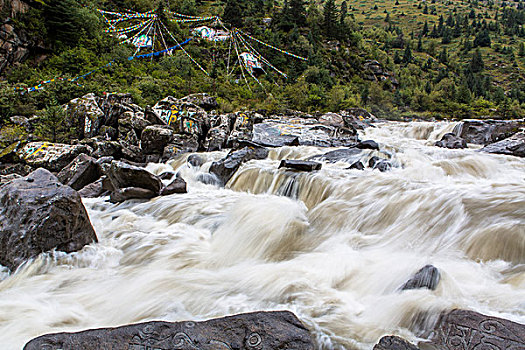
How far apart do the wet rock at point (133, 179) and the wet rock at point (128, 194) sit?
224mm

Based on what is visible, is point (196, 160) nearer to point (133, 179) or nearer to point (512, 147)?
point (133, 179)

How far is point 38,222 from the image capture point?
14.8ft

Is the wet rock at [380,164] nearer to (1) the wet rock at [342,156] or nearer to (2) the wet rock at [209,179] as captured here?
(1) the wet rock at [342,156]

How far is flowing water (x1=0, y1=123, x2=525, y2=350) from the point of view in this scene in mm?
3084

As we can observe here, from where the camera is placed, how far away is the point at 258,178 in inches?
353

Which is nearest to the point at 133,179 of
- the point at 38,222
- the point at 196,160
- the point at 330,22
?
the point at 38,222

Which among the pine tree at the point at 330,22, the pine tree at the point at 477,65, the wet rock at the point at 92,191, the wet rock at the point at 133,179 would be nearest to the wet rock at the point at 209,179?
the wet rock at the point at 133,179

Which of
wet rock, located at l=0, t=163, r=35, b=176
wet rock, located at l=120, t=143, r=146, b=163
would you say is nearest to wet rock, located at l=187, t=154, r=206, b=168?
wet rock, located at l=120, t=143, r=146, b=163

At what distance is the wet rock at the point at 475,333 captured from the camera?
208 centimetres

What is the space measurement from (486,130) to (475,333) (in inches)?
604

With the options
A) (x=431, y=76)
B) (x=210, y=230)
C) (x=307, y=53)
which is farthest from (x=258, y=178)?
(x=431, y=76)

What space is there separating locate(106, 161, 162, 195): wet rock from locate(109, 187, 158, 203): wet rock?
8.8 inches

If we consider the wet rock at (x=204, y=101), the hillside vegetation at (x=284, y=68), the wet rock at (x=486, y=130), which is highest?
the hillside vegetation at (x=284, y=68)

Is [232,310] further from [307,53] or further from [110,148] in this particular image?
[307,53]
